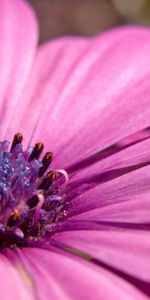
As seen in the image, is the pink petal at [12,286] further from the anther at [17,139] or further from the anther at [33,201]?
the anther at [17,139]

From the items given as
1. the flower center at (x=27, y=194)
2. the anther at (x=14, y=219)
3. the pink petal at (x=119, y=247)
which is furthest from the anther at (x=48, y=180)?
the pink petal at (x=119, y=247)

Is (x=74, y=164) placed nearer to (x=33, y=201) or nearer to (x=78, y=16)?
(x=33, y=201)

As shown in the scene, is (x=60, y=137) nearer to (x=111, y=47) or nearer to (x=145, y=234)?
(x=111, y=47)

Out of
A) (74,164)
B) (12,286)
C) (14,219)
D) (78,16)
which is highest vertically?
(78,16)

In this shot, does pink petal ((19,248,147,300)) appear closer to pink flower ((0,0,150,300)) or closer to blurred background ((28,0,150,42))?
pink flower ((0,0,150,300))

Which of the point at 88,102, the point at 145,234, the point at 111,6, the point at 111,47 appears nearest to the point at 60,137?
the point at 88,102

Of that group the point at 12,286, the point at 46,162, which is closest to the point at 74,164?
the point at 46,162
